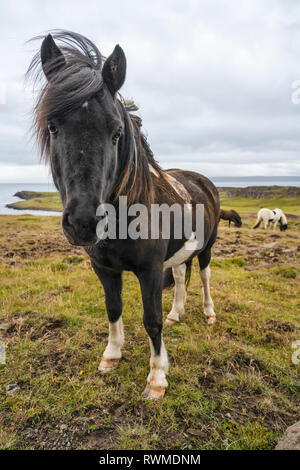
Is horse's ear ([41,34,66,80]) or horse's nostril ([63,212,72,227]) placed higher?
horse's ear ([41,34,66,80])

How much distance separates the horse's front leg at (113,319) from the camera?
128 inches

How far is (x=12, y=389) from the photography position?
287cm

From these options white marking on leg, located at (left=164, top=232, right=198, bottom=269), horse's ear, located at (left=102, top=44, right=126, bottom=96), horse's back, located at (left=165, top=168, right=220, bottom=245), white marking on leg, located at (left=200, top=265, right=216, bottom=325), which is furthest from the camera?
white marking on leg, located at (left=200, top=265, right=216, bottom=325)

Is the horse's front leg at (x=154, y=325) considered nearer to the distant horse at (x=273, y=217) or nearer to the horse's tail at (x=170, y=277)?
the horse's tail at (x=170, y=277)

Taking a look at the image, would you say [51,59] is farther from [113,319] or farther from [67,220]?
[113,319]

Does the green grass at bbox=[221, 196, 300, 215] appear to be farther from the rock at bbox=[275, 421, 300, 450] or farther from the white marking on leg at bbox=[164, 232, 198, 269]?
the rock at bbox=[275, 421, 300, 450]

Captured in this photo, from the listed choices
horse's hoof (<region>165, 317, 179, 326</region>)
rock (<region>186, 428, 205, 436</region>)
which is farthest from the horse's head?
horse's hoof (<region>165, 317, 179, 326</region>)

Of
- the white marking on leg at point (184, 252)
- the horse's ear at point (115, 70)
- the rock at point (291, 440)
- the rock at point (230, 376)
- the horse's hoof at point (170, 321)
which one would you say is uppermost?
the horse's ear at point (115, 70)

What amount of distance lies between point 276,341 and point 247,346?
56 cm

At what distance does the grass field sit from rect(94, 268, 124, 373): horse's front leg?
13 centimetres

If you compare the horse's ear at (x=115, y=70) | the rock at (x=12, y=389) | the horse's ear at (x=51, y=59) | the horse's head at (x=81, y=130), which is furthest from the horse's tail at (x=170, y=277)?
the horse's ear at (x=51, y=59)

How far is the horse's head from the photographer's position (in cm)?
184

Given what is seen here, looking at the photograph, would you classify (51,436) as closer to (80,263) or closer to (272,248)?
(80,263)

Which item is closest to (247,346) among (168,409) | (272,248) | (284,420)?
(284,420)
